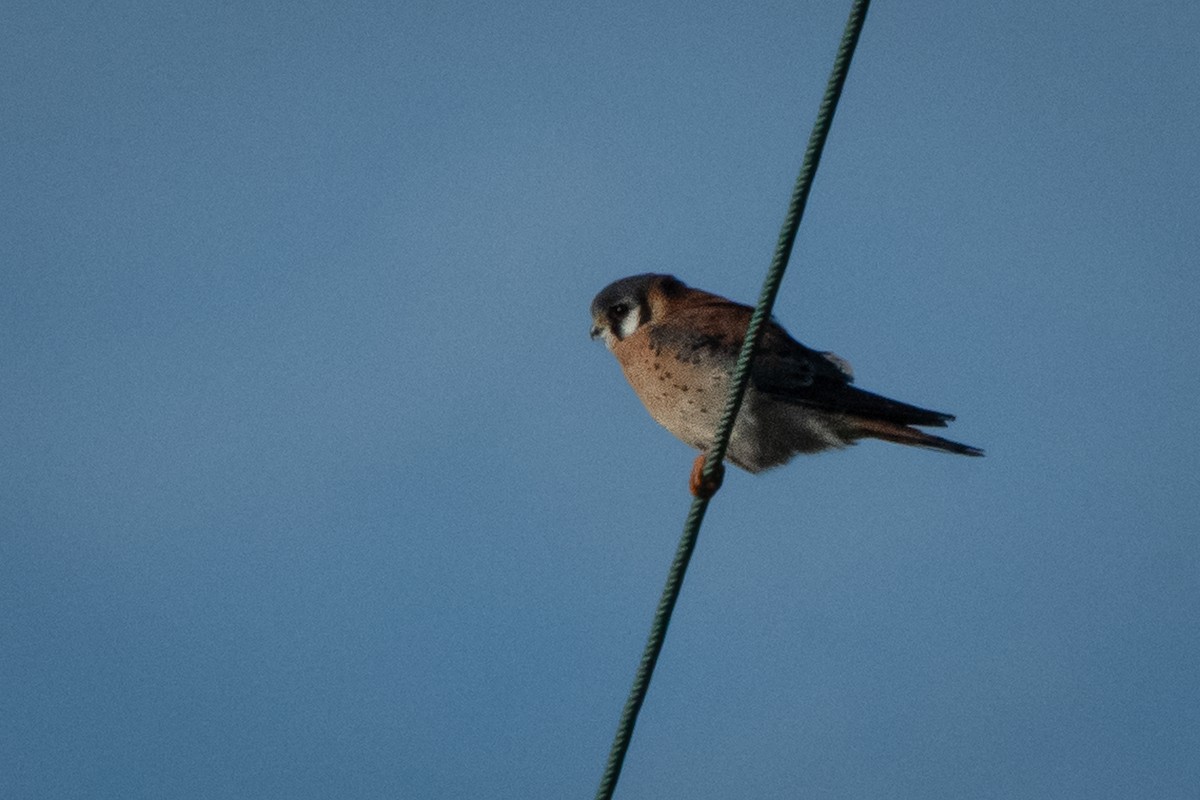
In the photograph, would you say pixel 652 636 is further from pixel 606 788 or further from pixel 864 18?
pixel 864 18

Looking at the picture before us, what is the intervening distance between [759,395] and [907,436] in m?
0.60

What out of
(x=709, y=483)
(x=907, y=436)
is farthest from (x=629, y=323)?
(x=709, y=483)

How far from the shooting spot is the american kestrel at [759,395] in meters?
5.62

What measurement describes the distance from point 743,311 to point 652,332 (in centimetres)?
38

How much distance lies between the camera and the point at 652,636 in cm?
319

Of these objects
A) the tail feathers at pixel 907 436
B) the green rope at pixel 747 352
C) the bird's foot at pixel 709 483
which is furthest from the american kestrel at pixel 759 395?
the green rope at pixel 747 352

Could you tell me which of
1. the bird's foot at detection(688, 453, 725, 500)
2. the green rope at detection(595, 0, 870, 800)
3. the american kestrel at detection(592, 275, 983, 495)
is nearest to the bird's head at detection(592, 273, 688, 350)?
the american kestrel at detection(592, 275, 983, 495)

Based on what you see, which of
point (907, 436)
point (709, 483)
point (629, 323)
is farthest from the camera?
point (629, 323)

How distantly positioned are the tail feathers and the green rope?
206cm

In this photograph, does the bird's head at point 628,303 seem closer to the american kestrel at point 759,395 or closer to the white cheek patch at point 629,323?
the white cheek patch at point 629,323

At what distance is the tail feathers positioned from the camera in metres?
5.22

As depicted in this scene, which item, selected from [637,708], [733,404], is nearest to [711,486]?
[733,404]

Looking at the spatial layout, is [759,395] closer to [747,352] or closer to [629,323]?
[629,323]

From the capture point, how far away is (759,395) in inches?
224
